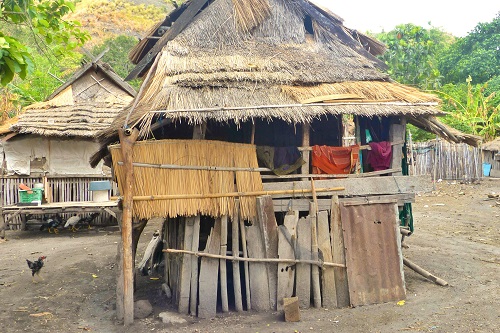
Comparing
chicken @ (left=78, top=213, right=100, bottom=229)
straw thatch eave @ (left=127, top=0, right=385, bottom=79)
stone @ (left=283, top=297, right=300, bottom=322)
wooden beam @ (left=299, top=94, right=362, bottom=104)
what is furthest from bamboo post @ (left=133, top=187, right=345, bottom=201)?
chicken @ (left=78, top=213, right=100, bottom=229)

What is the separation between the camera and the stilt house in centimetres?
765

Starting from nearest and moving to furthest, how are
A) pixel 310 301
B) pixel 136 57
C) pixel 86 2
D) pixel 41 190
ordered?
pixel 310 301, pixel 136 57, pixel 41 190, pixel 86 2

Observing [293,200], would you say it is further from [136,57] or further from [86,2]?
[86,2]

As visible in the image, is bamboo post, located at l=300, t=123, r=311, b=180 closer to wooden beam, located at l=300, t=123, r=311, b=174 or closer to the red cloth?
wooden beam, located at l=300, t=123, r=311, b=174

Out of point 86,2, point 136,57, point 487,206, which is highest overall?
point 86,2

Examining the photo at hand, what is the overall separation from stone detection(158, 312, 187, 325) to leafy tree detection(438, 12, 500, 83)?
29.8 m

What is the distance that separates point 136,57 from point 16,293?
653cm

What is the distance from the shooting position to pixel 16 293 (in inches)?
370

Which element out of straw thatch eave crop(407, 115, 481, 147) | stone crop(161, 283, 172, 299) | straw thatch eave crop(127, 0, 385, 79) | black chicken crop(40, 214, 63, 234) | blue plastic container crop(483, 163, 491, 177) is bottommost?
stone crop(161, 283, 172, 299)

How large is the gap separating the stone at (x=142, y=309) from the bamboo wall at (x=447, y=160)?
17.0 m

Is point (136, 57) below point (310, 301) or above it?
above

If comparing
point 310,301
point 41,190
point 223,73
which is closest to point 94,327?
point 310,301

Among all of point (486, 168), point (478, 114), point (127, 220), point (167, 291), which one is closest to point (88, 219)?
point (167, 291)

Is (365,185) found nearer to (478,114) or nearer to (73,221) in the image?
(73,221)
